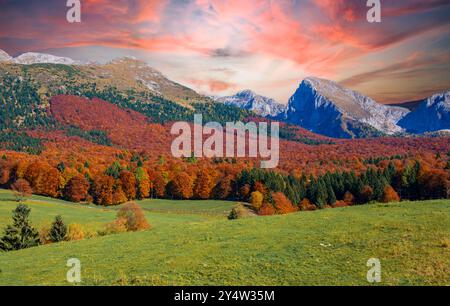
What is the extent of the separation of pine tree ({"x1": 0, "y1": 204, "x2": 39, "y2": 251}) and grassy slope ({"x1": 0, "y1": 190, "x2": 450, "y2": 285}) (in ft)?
27.1

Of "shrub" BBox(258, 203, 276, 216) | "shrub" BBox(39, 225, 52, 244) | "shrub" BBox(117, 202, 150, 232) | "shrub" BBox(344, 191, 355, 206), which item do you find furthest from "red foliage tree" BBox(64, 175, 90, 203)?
"shrub" BBox(344, 191, 355, 206)

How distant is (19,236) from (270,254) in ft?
103

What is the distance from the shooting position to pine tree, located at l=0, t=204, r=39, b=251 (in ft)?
133

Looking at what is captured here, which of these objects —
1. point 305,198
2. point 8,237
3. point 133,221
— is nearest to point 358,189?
point 305,198

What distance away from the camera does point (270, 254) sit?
22688mm

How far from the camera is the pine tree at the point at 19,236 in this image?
40594 mm

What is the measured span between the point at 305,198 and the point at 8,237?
316ft

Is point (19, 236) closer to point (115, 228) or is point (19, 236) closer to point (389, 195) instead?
point (115, 228)

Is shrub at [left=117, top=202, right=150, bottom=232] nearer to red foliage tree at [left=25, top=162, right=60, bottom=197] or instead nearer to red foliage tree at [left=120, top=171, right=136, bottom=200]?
red foliage tree at [left=120, top=171, right=136, bottom=200]

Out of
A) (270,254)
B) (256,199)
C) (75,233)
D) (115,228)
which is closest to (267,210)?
(256,199)

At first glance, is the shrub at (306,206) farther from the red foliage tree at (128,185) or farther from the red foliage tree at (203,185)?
the red foliage tree at (128,185)

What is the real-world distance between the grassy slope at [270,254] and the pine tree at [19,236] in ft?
27.1

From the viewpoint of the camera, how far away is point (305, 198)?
122812 millimetres
